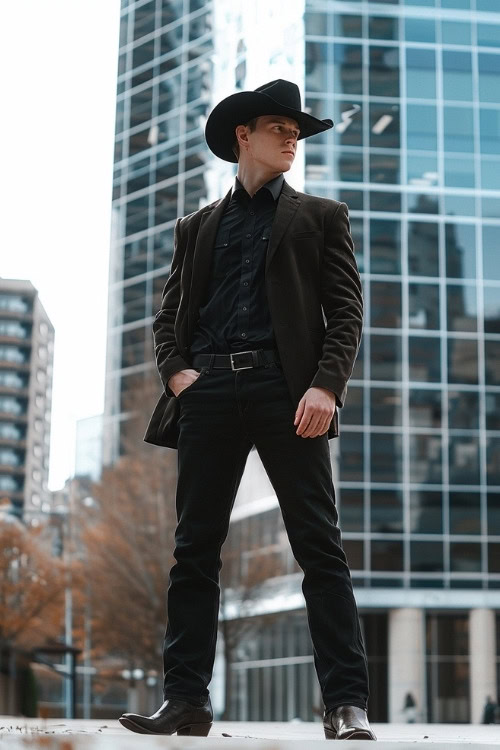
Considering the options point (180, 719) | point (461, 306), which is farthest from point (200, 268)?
point (461, 306)

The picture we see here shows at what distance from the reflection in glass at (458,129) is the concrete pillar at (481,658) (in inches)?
536

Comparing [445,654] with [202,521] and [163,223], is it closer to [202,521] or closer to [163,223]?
[163,223]

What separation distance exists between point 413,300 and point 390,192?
329 cm

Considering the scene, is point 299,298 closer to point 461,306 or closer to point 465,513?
point 465,513

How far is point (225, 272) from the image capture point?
→ 4.16 metres

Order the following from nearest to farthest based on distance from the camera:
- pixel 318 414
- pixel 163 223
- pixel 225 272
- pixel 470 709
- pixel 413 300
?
pixel 318 414, pixel 225 272, pixel 470 709, pixel 413 300, pixel 163 223

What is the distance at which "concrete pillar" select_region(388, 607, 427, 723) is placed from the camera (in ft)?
117

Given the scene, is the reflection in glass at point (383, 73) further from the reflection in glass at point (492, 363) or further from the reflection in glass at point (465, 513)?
the reflection in glass at point (465, 513)

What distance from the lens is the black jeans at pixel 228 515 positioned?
383 centimetres

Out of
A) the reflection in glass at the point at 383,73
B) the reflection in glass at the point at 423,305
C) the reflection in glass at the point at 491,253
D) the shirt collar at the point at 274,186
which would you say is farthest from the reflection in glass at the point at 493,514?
the shirt collar at the point at 274,186

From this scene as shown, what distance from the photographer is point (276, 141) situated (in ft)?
13.6

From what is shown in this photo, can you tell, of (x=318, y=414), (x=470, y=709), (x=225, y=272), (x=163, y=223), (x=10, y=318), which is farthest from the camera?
(x=10, y=318)

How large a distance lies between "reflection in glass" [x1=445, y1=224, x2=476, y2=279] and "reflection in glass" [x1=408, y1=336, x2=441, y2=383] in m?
2.08

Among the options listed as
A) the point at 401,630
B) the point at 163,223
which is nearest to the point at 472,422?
the point at 401,630
